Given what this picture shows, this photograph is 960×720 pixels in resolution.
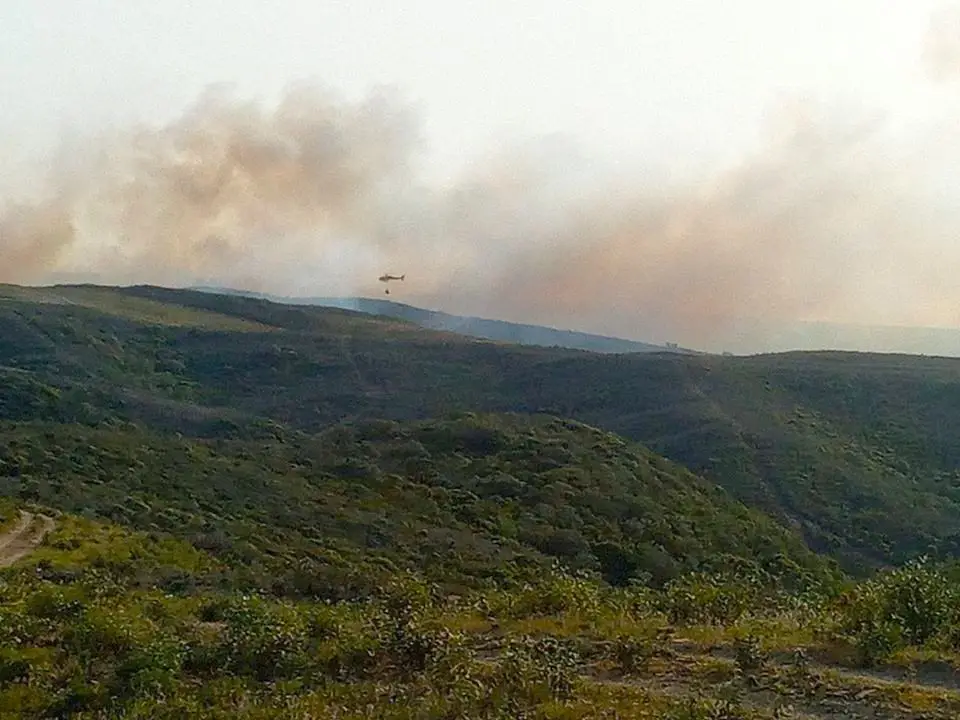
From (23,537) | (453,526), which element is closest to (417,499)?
(453,526)

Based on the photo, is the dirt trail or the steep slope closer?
the dirt trail

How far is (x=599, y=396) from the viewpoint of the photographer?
3162 inches

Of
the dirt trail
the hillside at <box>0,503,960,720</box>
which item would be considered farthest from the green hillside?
the dirt trail

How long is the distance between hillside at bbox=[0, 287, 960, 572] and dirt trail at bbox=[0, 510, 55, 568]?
32249 mm

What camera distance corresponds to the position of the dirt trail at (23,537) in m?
26.8

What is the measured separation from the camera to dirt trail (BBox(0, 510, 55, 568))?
26.8 meters

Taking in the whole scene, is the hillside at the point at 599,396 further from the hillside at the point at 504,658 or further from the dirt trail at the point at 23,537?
the hillside at the point at 504,658

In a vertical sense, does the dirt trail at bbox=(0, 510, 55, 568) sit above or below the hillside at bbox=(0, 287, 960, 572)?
below

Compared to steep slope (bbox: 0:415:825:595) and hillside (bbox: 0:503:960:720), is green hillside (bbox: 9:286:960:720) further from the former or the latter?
steep slope (bbox: 0:415:825:595)

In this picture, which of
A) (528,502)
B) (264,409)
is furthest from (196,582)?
(264,409)

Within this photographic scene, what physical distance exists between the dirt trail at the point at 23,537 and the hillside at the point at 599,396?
32.2 meters

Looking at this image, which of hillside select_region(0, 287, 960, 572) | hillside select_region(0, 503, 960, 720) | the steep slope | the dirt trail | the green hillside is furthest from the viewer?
hillside select_region(0, 287, 960, 572)

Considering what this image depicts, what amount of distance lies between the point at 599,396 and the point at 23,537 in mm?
55295

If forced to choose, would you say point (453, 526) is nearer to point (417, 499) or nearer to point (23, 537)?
point (417, 499)
